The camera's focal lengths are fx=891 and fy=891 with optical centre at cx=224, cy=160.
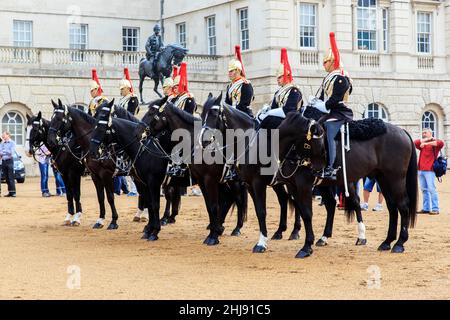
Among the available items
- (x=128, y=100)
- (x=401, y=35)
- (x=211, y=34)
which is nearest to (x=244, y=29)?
(x=211, y=34)

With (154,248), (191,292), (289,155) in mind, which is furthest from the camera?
(154,248)

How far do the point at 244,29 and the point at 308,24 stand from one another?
274 cm

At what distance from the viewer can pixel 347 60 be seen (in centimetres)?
3772

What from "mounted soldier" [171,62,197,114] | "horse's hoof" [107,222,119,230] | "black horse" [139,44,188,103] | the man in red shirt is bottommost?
"horse's hoof" [107,222,119,230]

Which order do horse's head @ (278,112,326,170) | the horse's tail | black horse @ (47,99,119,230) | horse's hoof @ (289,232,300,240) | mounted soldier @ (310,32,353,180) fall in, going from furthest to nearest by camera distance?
black horse @ (47,99,119,230) < horse's hoof @ (289,232,300,240) < the horse's tail < mounted soldier @ (310,32,353,180) < horse's head @ (278,112,326,170)

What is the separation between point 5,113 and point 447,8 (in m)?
20.3

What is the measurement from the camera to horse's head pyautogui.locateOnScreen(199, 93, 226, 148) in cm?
1281

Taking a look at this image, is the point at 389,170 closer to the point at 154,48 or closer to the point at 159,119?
the point at 159,119

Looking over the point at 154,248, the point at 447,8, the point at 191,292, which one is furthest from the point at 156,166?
the point at 447,8

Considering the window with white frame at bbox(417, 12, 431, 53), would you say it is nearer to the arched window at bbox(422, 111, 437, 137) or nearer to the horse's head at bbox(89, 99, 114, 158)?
the arched window at bbox(422, 111, 437, 137)

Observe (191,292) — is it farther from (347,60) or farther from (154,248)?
(347,60)

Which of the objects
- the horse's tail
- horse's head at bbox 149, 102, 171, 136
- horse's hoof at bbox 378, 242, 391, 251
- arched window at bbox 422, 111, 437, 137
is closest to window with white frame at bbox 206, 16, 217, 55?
arched window at bbox 422, 111, 437, 137

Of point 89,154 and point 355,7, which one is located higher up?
point 355,7

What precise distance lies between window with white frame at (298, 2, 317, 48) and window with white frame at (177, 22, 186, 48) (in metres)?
6.78
